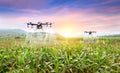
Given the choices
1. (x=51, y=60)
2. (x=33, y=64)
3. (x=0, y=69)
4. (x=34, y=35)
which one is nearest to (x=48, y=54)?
(x=51, y=60)

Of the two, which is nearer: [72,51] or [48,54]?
[48,54]

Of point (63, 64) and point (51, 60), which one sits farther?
point (51, 60)

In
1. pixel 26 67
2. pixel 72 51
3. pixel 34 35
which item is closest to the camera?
pixel 26 67

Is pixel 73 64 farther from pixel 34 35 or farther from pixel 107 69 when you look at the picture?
pixel 34 35

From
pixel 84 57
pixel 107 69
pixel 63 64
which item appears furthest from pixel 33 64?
pixel 107 69

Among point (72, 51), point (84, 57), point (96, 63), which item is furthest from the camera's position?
point (72, 51)

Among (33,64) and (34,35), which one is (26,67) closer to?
(33,64)

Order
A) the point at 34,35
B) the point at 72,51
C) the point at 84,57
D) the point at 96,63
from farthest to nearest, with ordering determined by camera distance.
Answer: the point at 34,35 < the point at 72,51 < the point at 84,57 < the point at 96,63

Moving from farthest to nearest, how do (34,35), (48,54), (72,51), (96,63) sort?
(34,35) → (72,51) → (48,54) → (96,63)

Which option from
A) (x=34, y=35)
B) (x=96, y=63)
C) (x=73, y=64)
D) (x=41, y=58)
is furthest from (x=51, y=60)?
(x=34, y=35)

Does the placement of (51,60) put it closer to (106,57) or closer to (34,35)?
(106,57)
